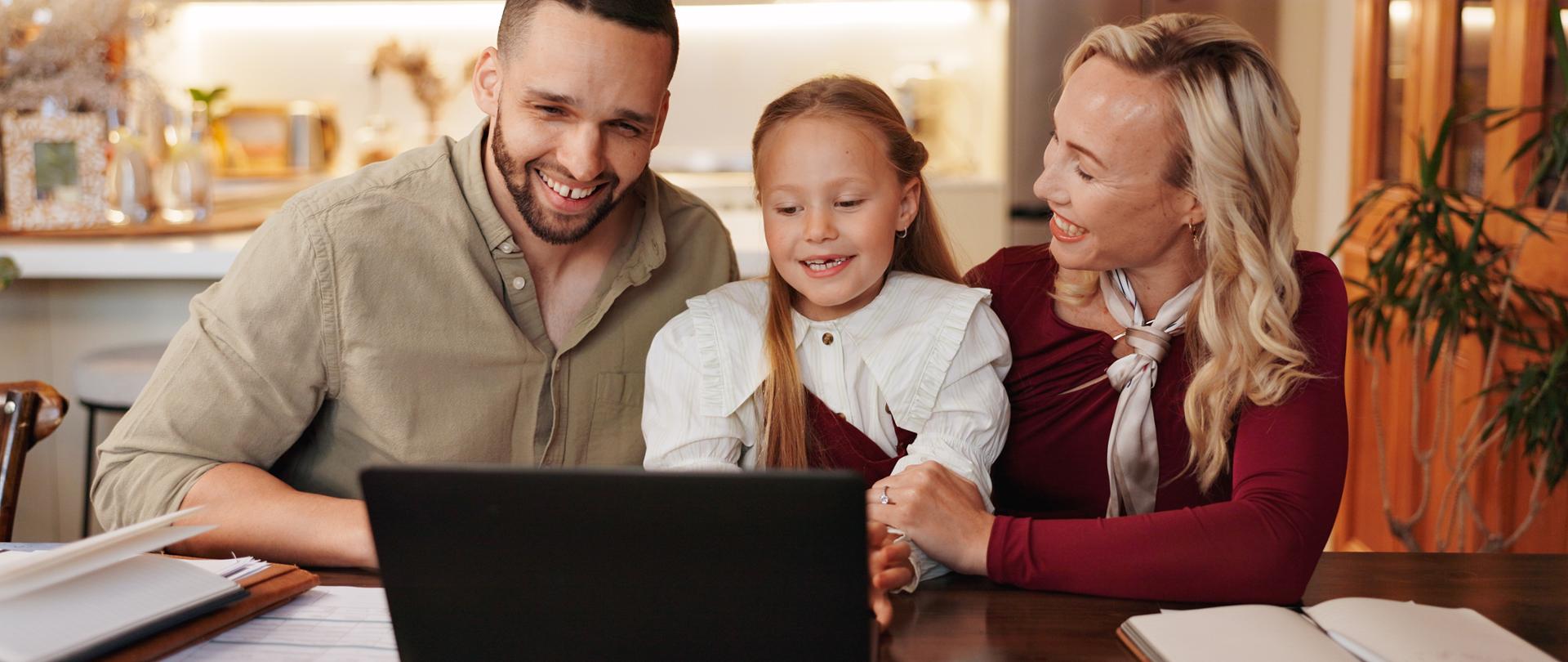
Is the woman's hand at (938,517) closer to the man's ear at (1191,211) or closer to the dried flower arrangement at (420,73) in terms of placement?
the man's ear at (1191,211)

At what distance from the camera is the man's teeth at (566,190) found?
1659 millimetres

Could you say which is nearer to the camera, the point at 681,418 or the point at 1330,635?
the point at 1330,635

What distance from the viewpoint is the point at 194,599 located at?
1.11 meters

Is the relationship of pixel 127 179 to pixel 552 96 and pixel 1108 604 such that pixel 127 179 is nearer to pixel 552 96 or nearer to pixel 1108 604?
pixel 552 96

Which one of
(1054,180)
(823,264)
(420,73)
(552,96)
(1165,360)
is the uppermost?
(420,73)

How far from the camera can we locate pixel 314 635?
114 cm

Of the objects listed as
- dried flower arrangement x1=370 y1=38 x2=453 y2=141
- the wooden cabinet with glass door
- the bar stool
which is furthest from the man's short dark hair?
dried flower arrangement x1=370 y1=38 x2=453 y2=141

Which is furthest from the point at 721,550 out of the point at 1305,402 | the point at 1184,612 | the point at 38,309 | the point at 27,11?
the point at 27,11

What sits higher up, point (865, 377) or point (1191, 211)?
point (1191, 211)

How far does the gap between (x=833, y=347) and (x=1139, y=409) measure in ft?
1.22

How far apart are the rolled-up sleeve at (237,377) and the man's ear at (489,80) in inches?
11.6

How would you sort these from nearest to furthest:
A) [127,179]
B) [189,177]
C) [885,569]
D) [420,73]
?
[885,569]
[127,179]
[189,177]
[420,73]

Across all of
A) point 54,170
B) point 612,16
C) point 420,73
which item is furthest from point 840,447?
point 420,73

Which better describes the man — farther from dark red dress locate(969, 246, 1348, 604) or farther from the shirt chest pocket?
dark red dress locate(969, 246, 1348, 604)
